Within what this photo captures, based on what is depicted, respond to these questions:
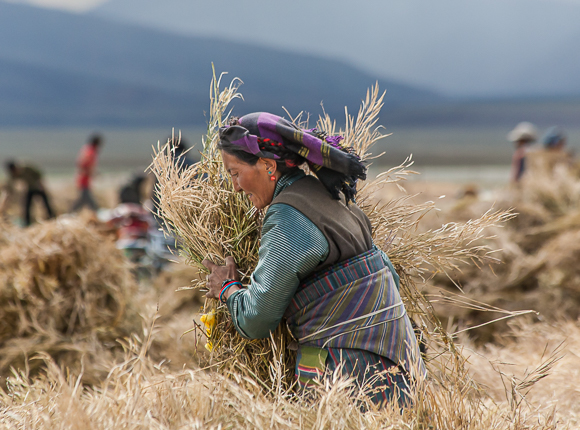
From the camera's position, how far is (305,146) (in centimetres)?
151

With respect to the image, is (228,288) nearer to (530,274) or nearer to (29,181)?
(530,274)

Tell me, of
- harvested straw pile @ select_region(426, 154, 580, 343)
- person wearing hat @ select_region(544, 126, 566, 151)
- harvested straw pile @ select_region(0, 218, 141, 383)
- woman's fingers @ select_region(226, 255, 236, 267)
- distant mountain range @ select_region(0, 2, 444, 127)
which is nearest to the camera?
woman's fingers @ select_region(226, 255, 236, 267)

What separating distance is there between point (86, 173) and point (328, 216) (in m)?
8.26

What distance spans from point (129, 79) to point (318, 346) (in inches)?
7155

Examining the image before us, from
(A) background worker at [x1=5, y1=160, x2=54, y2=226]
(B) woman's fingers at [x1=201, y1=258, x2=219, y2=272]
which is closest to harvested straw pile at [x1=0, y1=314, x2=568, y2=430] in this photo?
(B) woman's fingers at [x1=201, y1=258, x2=219, y2=272]

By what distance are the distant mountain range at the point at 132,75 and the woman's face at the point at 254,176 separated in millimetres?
138925

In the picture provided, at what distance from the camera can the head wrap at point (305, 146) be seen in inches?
58.6

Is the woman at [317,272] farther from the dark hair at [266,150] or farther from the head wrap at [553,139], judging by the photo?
the head wrap at [553,139]

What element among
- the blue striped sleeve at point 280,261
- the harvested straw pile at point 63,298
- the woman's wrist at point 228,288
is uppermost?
the blue striped sleeve at point 280,261

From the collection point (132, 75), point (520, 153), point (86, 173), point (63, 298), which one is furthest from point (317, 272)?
point (132, 75)

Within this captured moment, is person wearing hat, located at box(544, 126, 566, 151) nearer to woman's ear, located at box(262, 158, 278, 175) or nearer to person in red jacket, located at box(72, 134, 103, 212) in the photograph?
person in red jacket, located at box(72, 134, 103, 212)

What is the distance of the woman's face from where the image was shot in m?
1.56

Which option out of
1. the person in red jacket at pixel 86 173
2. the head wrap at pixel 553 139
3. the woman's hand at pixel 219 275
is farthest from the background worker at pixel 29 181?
the head wrap at pixel 553 139

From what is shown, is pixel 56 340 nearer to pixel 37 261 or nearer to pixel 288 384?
pixel 37 261
